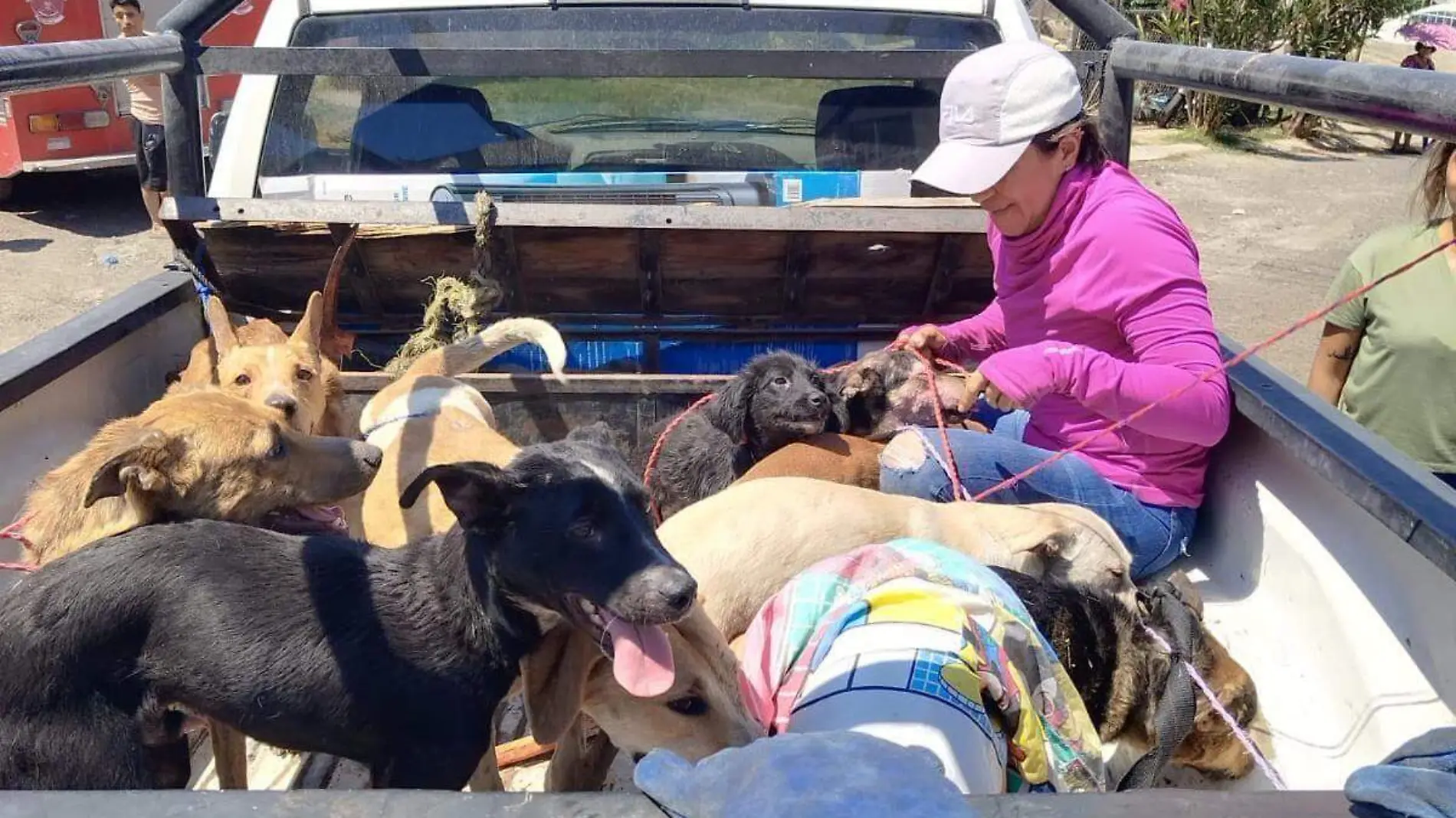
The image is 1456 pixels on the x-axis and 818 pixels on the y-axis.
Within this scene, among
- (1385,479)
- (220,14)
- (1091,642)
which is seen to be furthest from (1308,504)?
(220,14)

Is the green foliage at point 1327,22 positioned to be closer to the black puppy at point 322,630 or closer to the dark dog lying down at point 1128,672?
the dark dog lying down at point 1128,672

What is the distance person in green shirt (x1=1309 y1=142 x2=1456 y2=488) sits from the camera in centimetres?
372

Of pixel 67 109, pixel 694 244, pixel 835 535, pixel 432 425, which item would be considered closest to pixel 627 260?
pixel 694 244

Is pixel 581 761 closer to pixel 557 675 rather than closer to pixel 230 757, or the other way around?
pixel 557 675

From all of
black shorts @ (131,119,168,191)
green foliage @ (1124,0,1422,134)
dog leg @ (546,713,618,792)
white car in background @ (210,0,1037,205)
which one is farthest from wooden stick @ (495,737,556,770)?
green foliage @ (1124,0,1422,134)

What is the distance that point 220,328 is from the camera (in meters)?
3.81

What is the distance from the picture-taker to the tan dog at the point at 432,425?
339cm

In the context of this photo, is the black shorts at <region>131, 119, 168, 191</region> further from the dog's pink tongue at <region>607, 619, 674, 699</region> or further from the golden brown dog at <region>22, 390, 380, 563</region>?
the dog's pink tongue at <region>607, 619, 674, 699</region>

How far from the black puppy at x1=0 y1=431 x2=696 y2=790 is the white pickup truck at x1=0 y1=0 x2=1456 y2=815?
0.76 meters

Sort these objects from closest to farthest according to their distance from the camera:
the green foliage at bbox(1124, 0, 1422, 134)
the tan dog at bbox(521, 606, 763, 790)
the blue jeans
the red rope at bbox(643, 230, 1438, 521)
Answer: the tan dog at bbox(521, 606, 763, 790) < the red rope at bbox(643, 230, 1438, 521) < the blue jeans < the green foliage at bbox(1124, 0, 1422, 134)

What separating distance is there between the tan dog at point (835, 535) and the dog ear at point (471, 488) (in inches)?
25.9

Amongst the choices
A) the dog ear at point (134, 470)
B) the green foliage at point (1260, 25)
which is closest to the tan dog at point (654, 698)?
the dog ear at point (134, 470)

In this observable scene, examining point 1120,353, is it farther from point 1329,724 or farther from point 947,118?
point 1329,724

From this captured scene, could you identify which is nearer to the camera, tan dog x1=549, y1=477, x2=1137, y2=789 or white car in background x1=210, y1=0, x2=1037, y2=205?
tan dog x1=549, y1=477, x2=1137, y2=789
